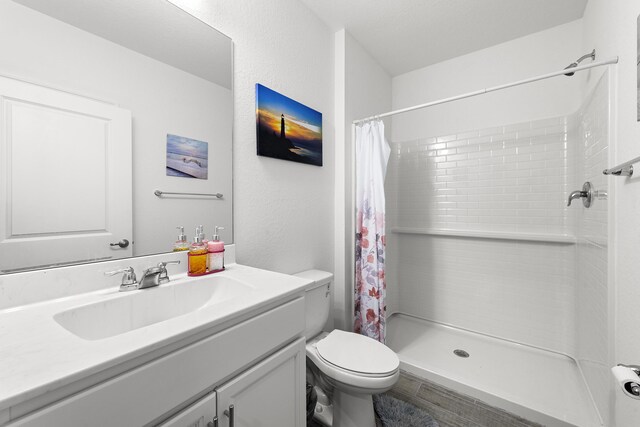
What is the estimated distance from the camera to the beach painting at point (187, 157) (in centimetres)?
111

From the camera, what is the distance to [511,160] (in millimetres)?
2098

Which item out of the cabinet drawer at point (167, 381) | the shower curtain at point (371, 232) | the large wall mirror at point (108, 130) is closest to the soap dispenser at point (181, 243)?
the large wall mirror at point (108, 130)

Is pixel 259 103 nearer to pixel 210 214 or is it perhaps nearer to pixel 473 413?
pixel 210 214

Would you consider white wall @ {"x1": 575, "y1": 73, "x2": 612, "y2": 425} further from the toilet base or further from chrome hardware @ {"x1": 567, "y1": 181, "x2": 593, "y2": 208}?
the toilet base

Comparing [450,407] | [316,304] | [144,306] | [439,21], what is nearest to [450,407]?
[450,407]

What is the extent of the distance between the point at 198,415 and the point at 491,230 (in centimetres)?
233

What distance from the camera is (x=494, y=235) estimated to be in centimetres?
212

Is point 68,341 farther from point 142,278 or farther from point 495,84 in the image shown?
point 495,84

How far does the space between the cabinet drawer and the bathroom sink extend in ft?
0.46

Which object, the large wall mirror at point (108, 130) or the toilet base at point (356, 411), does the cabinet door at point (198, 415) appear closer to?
the large wall mirror at point (108, 130)

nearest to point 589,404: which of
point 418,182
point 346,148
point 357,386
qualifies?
point 357,386

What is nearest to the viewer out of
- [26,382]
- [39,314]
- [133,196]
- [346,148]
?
[26,382]

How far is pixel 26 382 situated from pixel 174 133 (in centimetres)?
94

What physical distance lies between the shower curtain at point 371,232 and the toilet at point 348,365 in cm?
39
